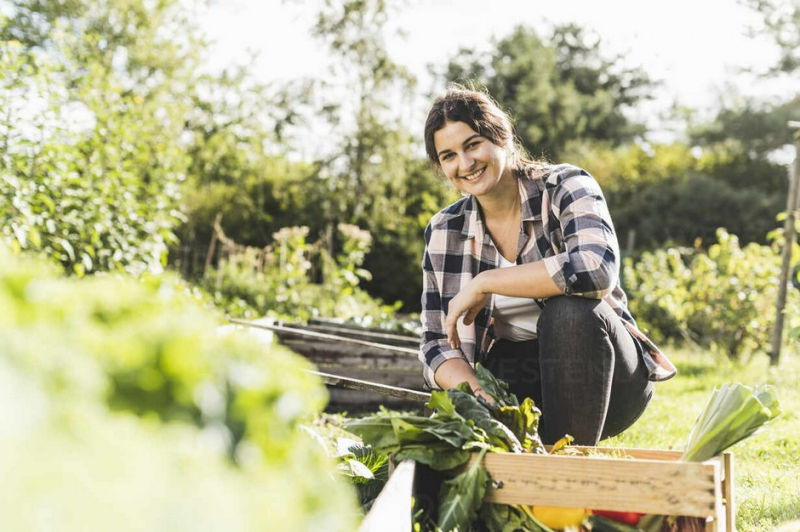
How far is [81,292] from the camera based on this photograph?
1.92ft

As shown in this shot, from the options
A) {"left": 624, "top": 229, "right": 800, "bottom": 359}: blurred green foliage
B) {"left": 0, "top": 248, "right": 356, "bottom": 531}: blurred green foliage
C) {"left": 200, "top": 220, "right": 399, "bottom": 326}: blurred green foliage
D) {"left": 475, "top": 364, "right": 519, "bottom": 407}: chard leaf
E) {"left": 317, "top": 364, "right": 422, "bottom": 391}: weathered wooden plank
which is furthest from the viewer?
{"left": 200, "top": 220, "right": 399, "bottom": 326}: blurred green foliage

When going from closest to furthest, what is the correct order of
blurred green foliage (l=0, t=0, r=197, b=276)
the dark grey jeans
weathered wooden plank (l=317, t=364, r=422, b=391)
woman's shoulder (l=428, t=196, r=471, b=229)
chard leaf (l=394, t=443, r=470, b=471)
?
chard leaf (l=394, t=443, r=470, b=471) < the dark grey jeans < woman's shoulder (l=428, t=196, r=471, b=229) < blurred green foliage (l=0, t=0, r=197, b=276) < weathered wooden plank (l=317, t=364, r=422, b=391)

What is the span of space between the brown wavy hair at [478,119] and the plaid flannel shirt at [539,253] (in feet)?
0.29

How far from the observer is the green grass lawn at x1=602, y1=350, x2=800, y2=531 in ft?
6.81

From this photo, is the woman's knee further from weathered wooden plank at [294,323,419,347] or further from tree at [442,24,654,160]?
tree at [442,24,654,160]

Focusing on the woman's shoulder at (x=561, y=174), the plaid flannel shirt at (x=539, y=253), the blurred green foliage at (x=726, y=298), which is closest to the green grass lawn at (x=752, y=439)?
the plaid flannel shirt at (x=539, y=253)

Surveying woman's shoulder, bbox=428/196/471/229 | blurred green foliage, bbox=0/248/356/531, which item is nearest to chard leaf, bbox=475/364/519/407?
woman's shoulder, bbox=428/196/471/229

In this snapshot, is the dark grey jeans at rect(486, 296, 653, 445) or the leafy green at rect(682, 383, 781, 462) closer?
the leafy green at rect(682, 383, 781, 462)

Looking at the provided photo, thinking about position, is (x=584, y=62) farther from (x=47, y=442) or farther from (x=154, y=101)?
(x=47, y=442)

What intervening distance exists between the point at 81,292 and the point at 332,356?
3.83 metres

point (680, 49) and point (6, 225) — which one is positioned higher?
point (680, 49)

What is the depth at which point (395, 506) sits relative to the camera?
119 cm

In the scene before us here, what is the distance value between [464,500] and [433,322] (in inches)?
45.3

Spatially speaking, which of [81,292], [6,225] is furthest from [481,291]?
[6,225]
